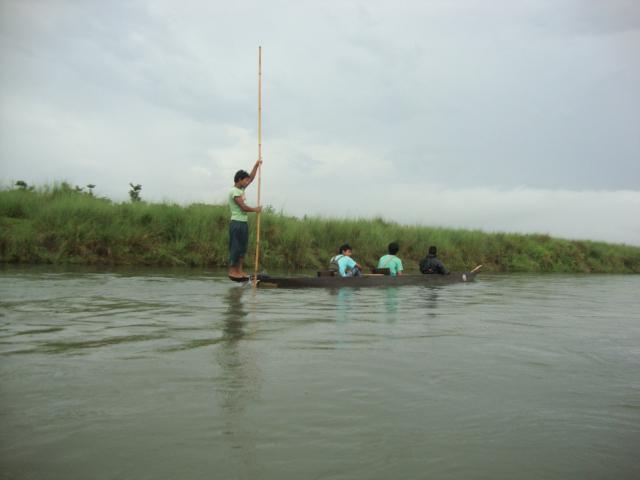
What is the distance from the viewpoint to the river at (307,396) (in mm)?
2260

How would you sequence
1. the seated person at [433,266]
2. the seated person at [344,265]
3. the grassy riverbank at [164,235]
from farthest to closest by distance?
1. the grassy riverbank at [164,235]
2. the seated person at [433,266]
3. the seated person at [344,265]

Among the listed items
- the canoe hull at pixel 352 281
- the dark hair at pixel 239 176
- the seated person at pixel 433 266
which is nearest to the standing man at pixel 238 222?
the dark hair at pixel 239 176

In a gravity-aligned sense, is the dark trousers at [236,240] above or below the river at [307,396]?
above

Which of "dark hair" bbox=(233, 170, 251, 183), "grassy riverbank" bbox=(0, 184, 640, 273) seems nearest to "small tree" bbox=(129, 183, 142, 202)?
"grassy riverbank" bbox=(0, 184, 640, 273)

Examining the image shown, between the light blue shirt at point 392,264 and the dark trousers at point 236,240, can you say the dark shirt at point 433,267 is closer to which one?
the light blue shirt at point 392,264

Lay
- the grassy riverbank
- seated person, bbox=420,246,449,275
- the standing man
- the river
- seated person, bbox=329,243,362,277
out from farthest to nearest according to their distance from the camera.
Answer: the grassy riverbank → seated person, bbox=420,246,449,275 → seated person, bbox=329,243,362,277 → the standing man → the river

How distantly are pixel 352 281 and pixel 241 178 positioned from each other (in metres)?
2.96

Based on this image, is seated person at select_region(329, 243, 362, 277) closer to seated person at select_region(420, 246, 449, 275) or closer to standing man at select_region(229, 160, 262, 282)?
standing man at select_region(229, 160, 262, 282)

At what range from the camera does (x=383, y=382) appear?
3461 millimetres

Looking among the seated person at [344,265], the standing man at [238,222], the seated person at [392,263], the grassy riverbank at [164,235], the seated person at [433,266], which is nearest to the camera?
the standing man at [238,222]

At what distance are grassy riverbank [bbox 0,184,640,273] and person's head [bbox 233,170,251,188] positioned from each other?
19.3ft

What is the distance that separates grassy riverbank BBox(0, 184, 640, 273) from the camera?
14219mm

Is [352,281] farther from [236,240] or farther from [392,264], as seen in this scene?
[236,240]

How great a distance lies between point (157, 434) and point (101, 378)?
1.06 metres
